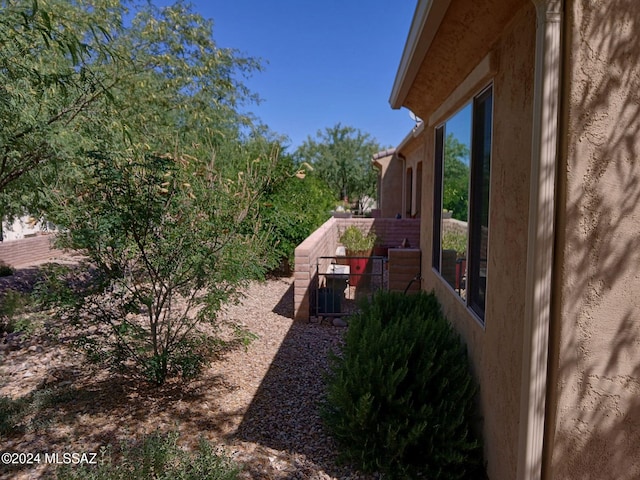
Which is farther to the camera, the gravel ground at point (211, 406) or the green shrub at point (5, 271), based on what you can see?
the green shrub at point (5, 271)

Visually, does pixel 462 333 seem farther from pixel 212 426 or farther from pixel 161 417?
pixel 161 417

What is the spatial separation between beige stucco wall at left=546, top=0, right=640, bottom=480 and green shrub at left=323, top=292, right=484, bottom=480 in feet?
2.92

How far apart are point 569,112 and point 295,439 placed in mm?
2943

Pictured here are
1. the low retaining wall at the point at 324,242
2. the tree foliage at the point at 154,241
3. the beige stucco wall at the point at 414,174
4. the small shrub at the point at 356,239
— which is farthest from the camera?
the beige stucco wall at the point at 414,174

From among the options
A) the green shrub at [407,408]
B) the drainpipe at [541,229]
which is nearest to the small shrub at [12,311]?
the green shrub at [407,408]

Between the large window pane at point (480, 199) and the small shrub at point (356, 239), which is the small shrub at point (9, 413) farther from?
the small shrub at point (356, 239)

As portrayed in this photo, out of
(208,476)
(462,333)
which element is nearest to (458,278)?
(462,333)

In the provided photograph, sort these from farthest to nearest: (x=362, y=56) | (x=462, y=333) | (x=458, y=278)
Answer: (x=362, y=56)
(x=458, y=278)
(x=462, y=333)

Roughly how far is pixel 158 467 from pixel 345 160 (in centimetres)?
3182

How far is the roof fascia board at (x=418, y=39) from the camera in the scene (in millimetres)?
2819

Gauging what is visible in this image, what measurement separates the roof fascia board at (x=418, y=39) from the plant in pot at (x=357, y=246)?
5.23m

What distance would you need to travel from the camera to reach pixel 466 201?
397cm

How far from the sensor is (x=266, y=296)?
29.1ft

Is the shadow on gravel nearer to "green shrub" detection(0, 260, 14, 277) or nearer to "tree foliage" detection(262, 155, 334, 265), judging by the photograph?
"tree foliage" detection(262, 155, 334, 265)
